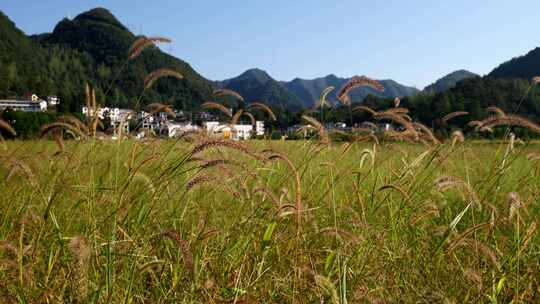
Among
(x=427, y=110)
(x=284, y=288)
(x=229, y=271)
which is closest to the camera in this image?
(x=284, y=288)

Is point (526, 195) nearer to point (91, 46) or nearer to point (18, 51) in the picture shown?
point (18, 51)

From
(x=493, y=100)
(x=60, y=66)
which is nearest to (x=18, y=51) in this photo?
(x=60, y=66)

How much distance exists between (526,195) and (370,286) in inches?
104

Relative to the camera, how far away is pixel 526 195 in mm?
3793

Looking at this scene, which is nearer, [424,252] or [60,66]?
[424,252]

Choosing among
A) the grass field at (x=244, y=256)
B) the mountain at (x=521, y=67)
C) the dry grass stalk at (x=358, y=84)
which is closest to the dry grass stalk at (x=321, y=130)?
the dry grass stalk at (x=358, y=84)

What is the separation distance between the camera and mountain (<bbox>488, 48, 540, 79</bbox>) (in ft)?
366

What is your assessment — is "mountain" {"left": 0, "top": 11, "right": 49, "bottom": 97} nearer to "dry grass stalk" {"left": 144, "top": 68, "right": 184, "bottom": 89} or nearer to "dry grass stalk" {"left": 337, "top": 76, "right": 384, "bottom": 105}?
"dry grass stalk" {"left": 144, "top": 68, "right": 184, "bottom": 89}

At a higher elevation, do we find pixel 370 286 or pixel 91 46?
pixel 91 46

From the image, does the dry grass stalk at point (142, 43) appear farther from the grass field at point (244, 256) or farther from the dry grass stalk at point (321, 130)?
the dry grass stalk at point (321, 130)

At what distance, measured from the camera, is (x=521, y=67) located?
381 ft

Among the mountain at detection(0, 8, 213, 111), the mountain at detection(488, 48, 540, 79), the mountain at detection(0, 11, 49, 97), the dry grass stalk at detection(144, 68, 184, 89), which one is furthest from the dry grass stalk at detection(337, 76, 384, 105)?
the mountain at detection(488, 48, 540, 79)

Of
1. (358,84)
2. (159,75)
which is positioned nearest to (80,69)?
(159,75)

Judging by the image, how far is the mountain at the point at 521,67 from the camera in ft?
366
